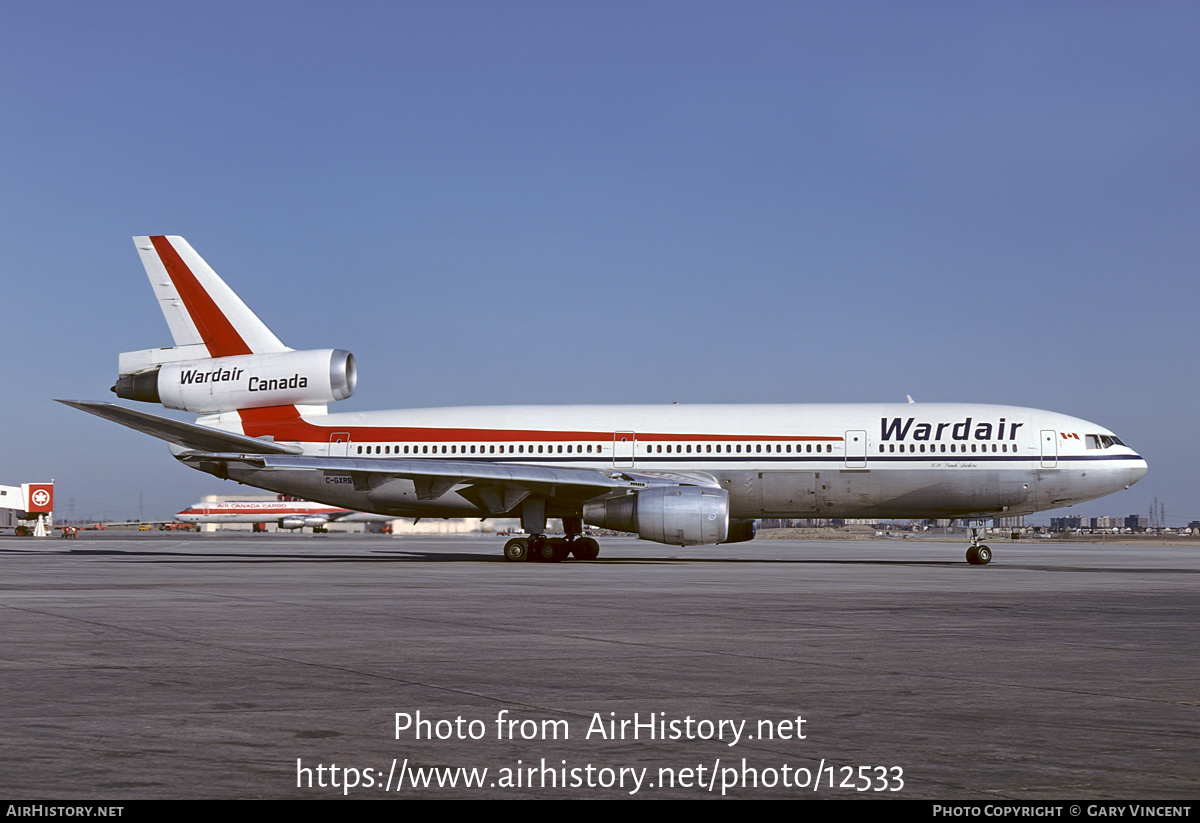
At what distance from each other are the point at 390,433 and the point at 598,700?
2611 cm

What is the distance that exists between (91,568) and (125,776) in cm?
2364

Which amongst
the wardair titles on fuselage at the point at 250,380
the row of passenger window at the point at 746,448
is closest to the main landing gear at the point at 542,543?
the row of passenger window at the point at 746,448

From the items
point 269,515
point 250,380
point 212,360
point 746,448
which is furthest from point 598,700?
point 269,515

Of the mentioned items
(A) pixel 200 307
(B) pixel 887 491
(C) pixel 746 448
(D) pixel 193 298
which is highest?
(D) pixel 193 298

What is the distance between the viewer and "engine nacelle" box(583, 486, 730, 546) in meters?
27.2

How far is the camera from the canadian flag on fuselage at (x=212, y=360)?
105ft

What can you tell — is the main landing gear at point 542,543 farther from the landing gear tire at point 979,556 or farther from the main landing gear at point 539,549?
the landing gear tire at point 979,556

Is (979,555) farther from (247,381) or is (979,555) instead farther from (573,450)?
(247,381)

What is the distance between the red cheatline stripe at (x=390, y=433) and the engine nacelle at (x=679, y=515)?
2964mm

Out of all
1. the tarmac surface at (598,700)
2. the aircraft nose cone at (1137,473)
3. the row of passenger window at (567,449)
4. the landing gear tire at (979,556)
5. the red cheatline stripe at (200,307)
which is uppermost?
the red cheatline stripe at (200,307)

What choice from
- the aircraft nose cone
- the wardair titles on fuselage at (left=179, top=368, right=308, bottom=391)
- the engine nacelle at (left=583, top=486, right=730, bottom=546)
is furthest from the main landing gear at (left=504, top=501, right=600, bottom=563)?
the aircraft nose cone

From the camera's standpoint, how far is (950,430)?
29.9 m

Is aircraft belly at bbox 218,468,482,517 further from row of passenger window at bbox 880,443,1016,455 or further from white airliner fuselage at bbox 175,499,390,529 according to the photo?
white airliner fuselage at bbox 175,499,390,529

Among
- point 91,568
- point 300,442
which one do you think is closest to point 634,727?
point 91,568
